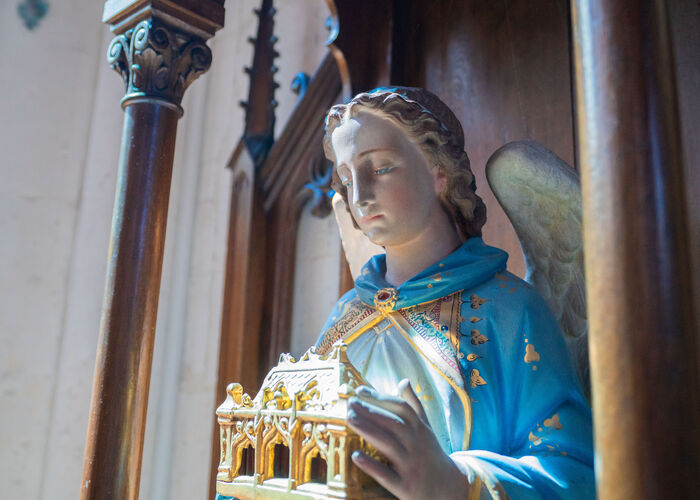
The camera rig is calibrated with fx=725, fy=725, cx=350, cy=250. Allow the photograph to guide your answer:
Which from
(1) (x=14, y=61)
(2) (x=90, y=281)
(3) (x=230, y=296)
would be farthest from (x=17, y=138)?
(3) (x=230, y=296)

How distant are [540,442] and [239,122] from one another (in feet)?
10.0

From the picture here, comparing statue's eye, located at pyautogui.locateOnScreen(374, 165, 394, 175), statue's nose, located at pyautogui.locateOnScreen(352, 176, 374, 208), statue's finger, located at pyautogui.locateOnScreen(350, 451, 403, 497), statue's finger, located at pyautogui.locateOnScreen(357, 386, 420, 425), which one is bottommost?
statue's finger, located at pyautogui.locateOnScreen(350, 451, 403, 497)

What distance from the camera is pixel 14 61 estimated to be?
12.1 feet

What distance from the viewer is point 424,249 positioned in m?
1.59

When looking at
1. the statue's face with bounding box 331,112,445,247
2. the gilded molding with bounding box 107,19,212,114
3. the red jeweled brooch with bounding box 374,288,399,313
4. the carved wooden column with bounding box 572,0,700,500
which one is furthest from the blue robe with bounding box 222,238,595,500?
the gilded molding with bounding box 107,19,212,114

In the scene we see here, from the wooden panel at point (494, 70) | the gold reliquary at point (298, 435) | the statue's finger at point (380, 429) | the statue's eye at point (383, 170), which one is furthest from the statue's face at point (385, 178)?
the wooden panel at point (494, 70)

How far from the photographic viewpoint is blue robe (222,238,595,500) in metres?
1.21

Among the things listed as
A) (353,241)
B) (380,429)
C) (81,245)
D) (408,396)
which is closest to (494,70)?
(353,241)

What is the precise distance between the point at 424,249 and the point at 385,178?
7.4 inches

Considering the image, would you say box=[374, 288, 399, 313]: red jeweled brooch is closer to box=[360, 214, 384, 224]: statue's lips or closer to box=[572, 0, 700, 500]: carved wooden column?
box=[360, 214, 384, 224]: statue's lips

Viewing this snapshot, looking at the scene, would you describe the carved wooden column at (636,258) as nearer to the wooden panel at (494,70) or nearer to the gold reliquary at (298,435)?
the gold reliquary at (298,435)

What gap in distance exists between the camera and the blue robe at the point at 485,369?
47.4 inches

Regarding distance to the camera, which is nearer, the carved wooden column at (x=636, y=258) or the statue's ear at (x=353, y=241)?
the carved wooden column at (x=636, y=258)

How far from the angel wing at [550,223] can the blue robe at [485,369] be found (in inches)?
7.2
